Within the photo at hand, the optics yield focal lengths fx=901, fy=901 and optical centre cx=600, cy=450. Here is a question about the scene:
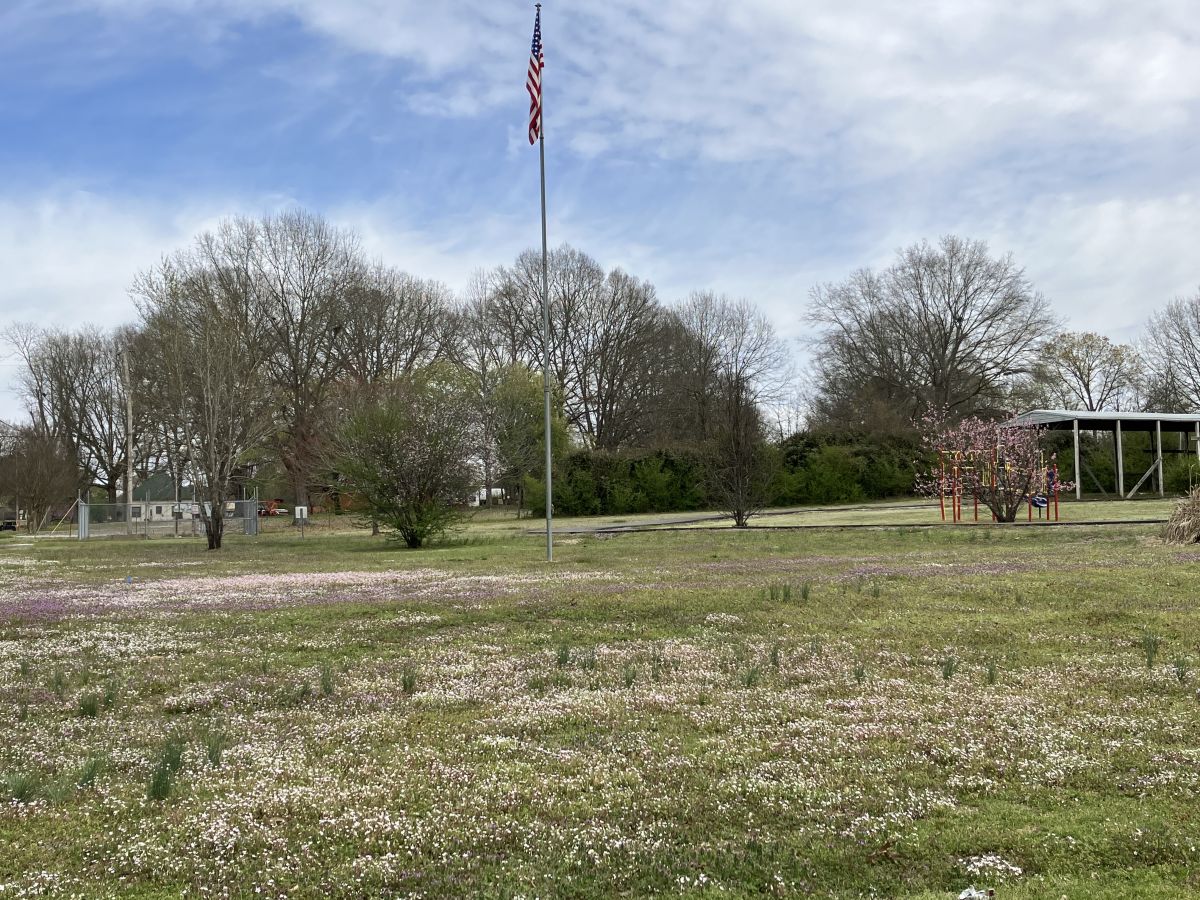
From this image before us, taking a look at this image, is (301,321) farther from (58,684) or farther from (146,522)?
(58,684)

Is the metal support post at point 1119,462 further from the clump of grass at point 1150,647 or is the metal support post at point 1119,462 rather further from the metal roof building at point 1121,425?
the clump of grass at point 1150,647

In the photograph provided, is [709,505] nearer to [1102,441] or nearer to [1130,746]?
[1102,441]

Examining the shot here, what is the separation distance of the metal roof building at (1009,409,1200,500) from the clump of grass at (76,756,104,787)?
40228mm

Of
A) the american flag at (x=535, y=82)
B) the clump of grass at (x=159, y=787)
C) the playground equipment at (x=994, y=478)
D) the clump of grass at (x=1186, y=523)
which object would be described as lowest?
the clump of grass at (x=159, y=787)

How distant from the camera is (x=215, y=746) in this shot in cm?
593

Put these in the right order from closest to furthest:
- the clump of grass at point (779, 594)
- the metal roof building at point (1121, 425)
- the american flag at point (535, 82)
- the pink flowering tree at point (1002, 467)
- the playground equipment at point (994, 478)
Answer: the clump of grass at point (779, 594) → the american flag at point (535, 82) → the pink flowering tree at point (1002, 467) → the playground equipment at point (994, 478) → the metal roof building at point (1121, 425)

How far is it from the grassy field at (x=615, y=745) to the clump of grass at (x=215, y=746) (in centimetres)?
2

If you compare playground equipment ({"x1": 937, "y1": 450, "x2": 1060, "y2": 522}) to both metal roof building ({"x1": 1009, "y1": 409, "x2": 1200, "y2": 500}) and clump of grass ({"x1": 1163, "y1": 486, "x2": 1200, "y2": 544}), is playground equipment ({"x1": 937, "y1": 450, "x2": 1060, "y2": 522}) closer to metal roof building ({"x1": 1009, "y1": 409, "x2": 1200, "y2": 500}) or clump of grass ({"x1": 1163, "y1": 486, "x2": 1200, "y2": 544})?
metal roof building ({"x1": 1009, "y1": 409, "x2": 1200, "y2": 500})

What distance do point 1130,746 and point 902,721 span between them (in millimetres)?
1412

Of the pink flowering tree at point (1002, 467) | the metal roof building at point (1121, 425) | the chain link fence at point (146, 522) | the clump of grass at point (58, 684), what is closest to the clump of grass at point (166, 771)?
the clump of grass at point (58, 684)

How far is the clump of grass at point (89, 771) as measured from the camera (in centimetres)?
539

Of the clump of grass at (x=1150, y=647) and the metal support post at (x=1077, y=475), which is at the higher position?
the metal support post at (x=1077, y=475)

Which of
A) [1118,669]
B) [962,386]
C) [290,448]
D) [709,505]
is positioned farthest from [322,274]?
[1118,669]

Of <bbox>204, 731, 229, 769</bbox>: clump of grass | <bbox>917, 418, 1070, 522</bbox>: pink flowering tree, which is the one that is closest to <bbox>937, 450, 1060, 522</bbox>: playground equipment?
<bbox>917, 418, 1070, 522</bbox>: pink flowering tree
